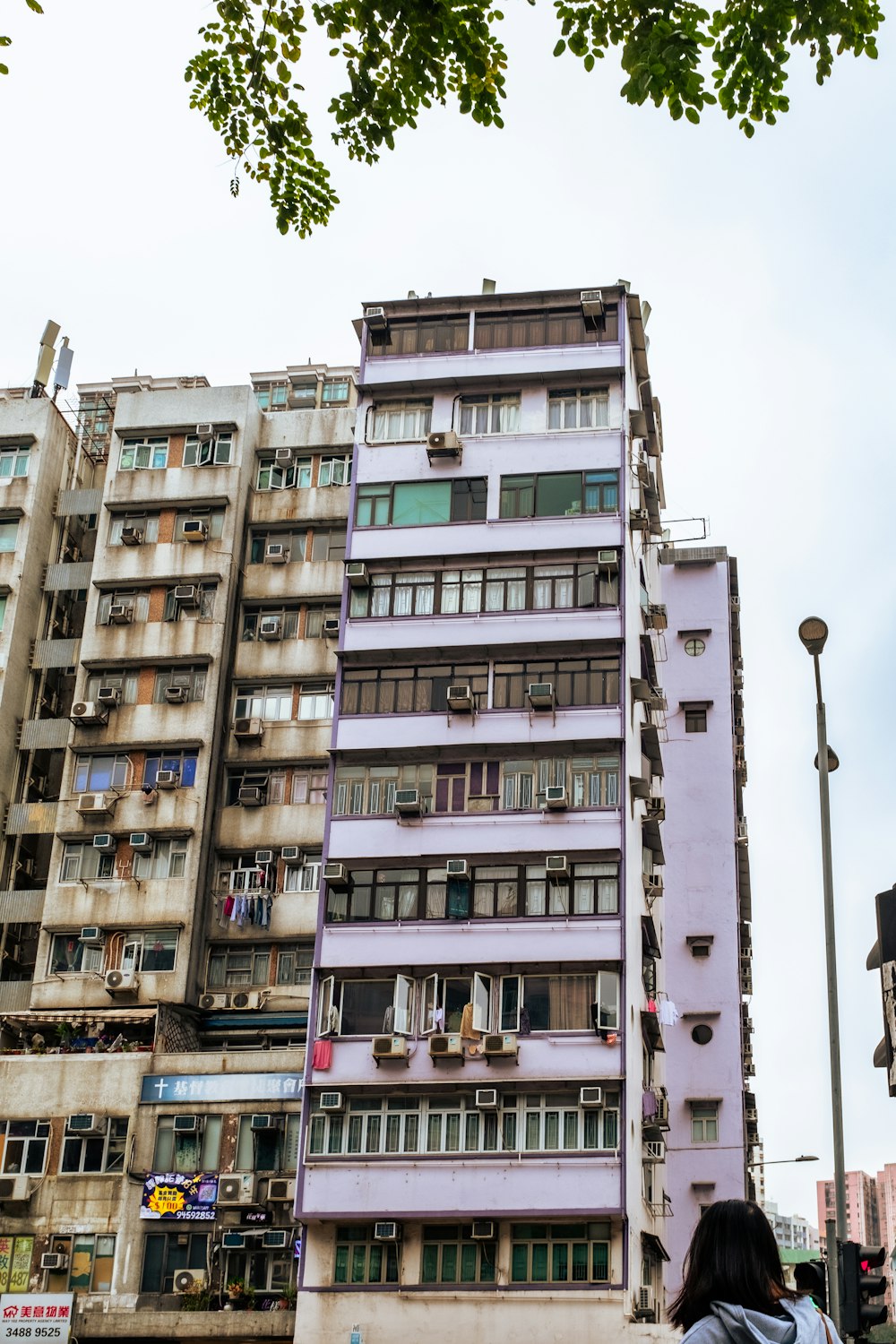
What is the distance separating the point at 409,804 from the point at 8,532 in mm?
17270

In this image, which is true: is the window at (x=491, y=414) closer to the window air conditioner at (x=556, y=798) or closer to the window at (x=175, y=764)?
the window air conditioner at (x=556, y=798)

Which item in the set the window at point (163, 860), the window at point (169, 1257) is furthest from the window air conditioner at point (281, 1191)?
the window at point (163, 860)

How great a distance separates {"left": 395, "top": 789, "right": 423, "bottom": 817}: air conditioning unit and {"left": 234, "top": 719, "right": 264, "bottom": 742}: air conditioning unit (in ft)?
26.5

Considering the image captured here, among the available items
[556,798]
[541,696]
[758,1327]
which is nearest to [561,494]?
[541,696]

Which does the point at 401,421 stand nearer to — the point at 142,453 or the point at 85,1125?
the point at 142,453

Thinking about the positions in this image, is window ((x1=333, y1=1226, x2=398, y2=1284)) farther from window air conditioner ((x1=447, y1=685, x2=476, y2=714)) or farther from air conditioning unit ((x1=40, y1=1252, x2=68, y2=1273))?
window air conditioner ((x1=447, y1=685, x2=476, y2=714))

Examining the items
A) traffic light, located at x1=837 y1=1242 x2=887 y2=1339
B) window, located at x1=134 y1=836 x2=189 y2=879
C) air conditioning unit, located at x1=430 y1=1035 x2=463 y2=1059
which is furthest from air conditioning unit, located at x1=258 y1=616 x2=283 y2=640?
traffic light, located at x1=837 y1=1242 x2=887 y2=1339

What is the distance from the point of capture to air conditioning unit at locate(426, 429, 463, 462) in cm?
3962

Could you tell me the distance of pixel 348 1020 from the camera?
1394 inches

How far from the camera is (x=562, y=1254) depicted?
33.0 meters

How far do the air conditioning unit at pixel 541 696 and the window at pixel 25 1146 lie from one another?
1454cm

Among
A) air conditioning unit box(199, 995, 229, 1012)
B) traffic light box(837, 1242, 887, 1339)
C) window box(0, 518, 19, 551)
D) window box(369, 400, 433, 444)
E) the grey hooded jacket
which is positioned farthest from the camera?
window box(0, 518, 19, 551)

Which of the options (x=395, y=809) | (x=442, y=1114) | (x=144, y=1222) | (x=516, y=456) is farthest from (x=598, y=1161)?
(x=516, y=456)

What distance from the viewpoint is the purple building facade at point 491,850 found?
33.3 meters
